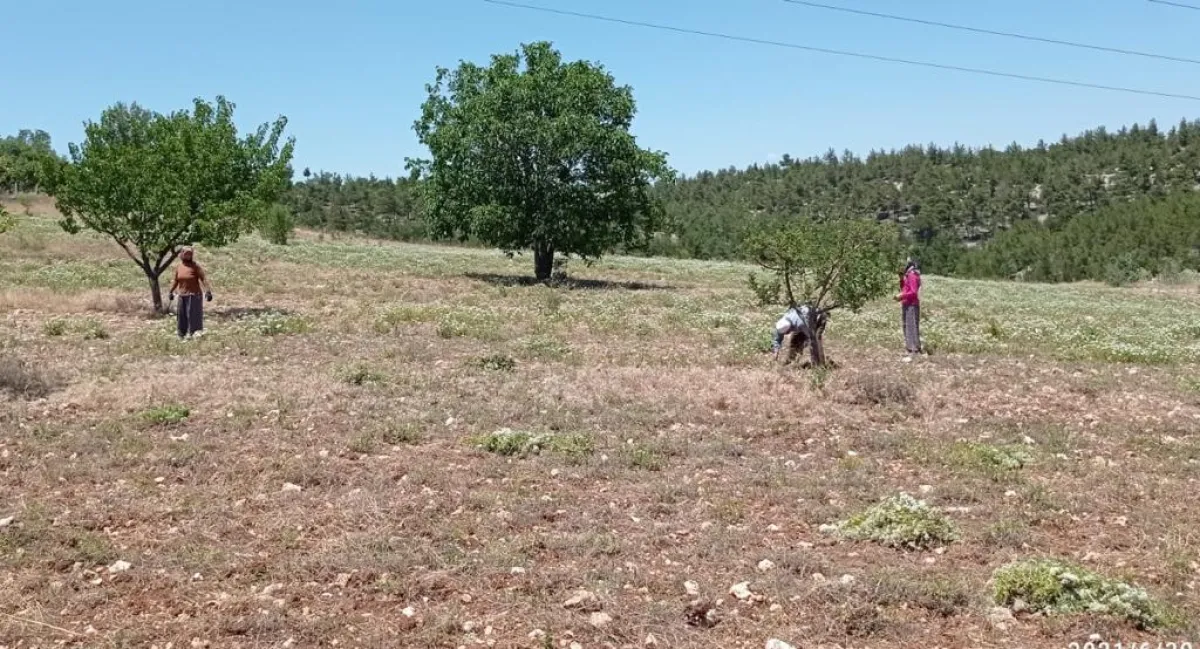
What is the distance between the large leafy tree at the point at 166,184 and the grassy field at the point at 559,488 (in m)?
4.45

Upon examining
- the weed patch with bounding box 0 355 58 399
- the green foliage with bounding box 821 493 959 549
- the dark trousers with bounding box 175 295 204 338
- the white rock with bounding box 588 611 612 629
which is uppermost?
the dark trousers with bounding box 175 295 204 338

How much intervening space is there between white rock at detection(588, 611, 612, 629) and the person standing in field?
1434cm

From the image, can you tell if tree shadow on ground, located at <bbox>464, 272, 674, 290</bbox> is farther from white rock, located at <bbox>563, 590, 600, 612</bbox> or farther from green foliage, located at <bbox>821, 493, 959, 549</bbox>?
white rock, located at <bbox>563, 590, 600, 612</bbox>

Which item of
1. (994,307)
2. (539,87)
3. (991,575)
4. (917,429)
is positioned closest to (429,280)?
(539,87)

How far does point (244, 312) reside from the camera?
77.2ft

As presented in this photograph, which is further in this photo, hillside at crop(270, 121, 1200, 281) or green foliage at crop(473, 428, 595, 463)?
hillside at crop(270, 121, 1200, 281)

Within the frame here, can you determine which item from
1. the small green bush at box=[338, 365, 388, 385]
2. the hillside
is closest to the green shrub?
the small green bush at box=[338, 365, 388, 385]

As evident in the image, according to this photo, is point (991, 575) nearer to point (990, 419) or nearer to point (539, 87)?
point (990, 419)

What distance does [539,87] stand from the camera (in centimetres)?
3822

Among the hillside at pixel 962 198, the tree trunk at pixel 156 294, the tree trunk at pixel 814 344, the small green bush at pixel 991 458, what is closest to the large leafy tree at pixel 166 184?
the tree trunk at pixel 156 294

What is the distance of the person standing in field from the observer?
18125mm

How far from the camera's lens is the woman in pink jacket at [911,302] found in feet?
60.0

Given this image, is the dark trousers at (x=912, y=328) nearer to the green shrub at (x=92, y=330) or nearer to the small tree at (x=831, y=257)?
the small tree at (x=831, y=257)

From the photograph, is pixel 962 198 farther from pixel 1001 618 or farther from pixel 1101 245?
pixel 1001 618
